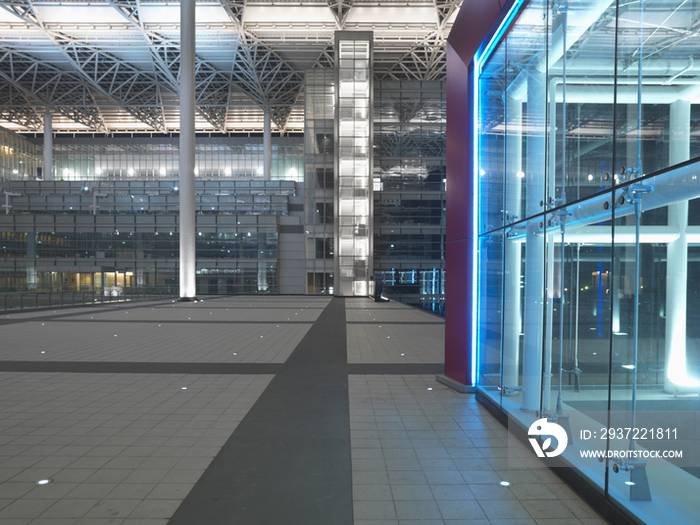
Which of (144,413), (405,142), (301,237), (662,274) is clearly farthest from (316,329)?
(405,142)

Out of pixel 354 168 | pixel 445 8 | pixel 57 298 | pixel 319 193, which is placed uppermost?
pixel 445 8

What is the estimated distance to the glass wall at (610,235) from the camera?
3115 millimetres

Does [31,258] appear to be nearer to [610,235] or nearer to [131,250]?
[131,250]

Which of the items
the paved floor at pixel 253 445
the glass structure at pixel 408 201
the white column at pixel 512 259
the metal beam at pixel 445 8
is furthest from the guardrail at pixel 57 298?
the metal beam at pixel 445 8

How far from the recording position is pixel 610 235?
3.82 m

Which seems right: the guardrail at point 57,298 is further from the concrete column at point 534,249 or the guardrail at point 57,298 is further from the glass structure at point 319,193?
the concrete column at point 534,249

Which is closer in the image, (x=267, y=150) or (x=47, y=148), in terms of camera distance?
(x=267, y=150)

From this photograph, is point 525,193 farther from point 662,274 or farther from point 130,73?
point 130,73

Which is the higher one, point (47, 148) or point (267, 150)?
point (47, 148)

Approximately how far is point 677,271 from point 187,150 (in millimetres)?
29741

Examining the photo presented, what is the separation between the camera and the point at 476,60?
6949 millimetres

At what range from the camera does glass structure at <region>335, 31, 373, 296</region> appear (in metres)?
35.1

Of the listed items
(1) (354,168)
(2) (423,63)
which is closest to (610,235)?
(1) (354,168)

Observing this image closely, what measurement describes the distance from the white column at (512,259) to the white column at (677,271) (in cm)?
205
